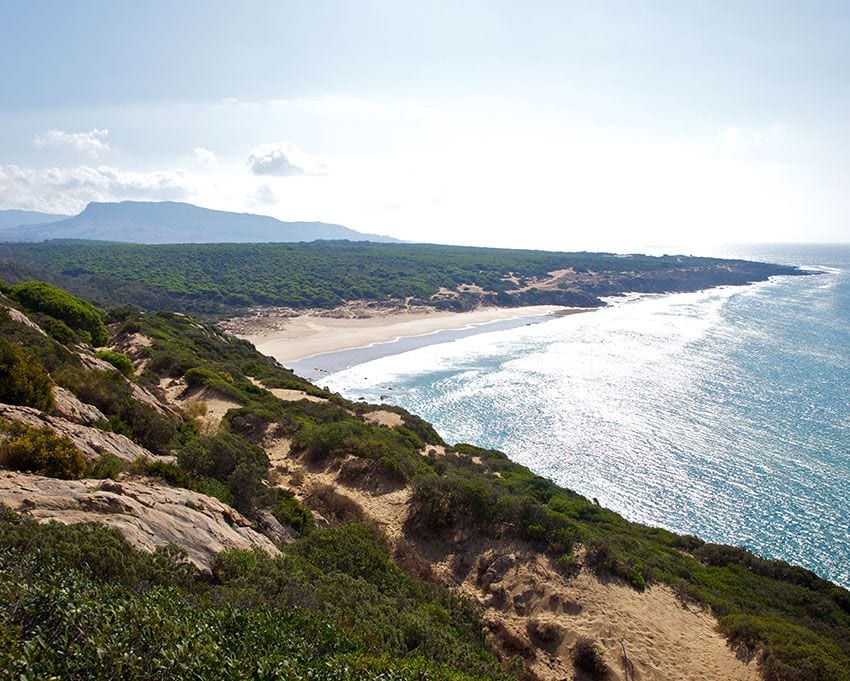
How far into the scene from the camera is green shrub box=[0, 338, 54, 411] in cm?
1270

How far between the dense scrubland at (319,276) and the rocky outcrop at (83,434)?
6520 centimetres

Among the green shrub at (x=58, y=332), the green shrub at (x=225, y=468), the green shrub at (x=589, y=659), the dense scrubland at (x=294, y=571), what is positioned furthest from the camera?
the green shrub at (x=58, y=332)

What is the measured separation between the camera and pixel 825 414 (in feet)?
127

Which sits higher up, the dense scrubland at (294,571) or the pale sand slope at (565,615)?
the dense scrubland at (294,571)

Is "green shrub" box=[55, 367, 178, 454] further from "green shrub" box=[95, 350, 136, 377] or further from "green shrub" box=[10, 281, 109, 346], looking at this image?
"green shrub" box=[10, 281, 109, 346]

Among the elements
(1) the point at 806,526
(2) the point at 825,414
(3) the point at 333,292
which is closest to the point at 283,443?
(1) the point at 806,526

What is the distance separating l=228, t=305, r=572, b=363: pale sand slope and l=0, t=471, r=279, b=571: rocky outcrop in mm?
44902

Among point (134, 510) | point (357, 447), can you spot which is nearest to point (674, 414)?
point (357, 447)

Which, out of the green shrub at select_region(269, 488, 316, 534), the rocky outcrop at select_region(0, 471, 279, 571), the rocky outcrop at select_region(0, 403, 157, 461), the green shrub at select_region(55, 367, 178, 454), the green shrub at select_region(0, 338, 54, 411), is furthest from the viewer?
the green shrub at select_region(55, 367, 178, 454)

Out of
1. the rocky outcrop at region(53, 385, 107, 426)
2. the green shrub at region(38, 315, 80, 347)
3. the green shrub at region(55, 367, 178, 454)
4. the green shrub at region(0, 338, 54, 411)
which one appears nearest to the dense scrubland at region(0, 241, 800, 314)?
the green shrub at region(38, 315, 80, 347)

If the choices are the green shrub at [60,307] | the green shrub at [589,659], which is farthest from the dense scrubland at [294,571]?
the green shrub at [589,659]

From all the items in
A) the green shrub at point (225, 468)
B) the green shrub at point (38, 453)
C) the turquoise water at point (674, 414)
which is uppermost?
the green shrub at point (38, 453)

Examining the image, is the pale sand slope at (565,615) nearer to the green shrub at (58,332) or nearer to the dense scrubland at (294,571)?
the dense scrubland at (294,571)

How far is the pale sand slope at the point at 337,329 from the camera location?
61312mm
